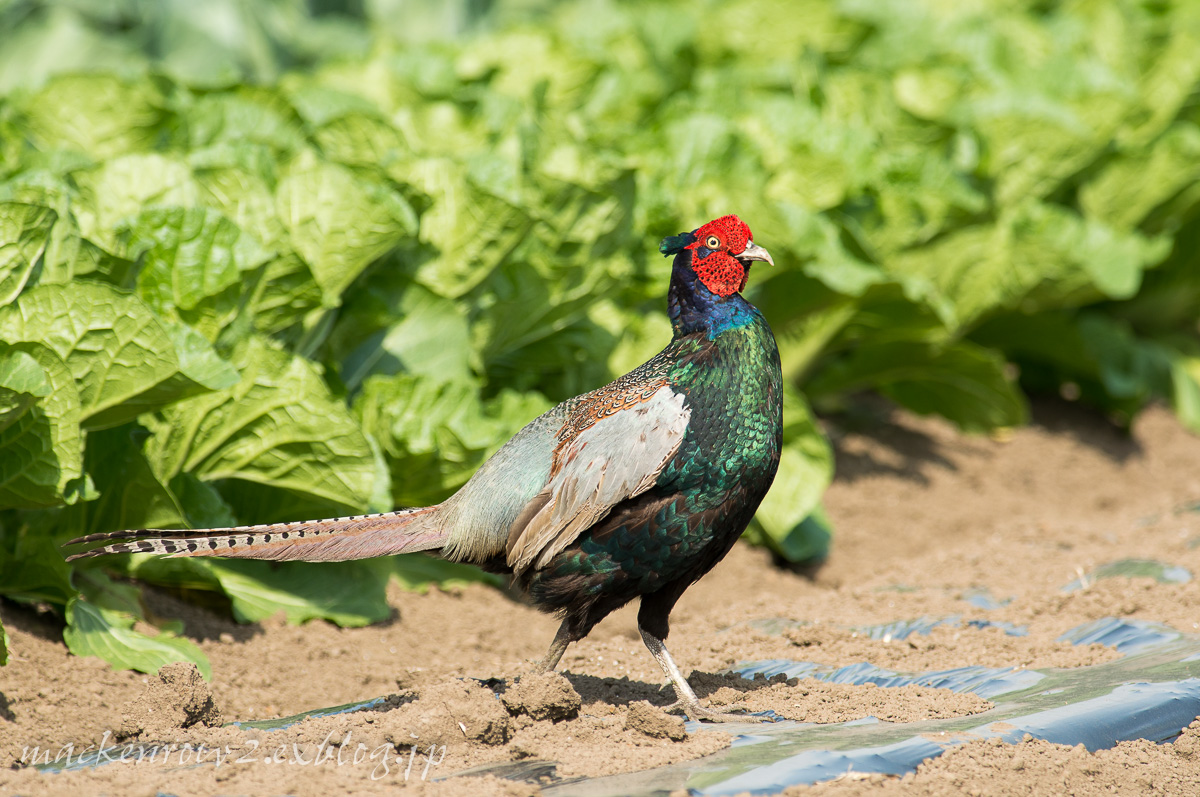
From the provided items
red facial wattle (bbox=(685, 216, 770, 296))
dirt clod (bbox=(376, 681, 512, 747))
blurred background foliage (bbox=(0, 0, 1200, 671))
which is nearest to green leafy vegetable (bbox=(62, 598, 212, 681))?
blurred background foliage (bbox=(0, 0, 1200, 671))

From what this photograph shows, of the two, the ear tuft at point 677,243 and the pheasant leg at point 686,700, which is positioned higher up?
the ear tuft at point 677,243

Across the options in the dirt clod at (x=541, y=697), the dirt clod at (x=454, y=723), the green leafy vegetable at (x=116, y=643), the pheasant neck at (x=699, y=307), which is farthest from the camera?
the green leafy vegetable at (x=116, y=643)

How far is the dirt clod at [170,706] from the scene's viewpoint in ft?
10.6

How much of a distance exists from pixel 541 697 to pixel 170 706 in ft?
3.39

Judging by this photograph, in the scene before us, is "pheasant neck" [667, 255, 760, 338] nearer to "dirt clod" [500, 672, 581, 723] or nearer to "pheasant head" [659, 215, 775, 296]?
"pheasant head" [659, 215, 775, 296]

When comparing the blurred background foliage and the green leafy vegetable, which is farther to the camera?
the blurred background foliage

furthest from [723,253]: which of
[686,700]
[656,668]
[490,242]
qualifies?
[490,242]

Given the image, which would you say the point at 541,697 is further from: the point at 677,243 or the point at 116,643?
the point at 116,643

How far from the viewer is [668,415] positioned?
3.32 meters

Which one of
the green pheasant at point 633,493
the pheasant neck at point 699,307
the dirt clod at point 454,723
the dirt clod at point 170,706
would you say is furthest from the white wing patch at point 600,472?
the dirt clod at point 170,706

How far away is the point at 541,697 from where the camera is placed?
3.08 m

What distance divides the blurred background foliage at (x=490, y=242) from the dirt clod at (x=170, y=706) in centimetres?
45

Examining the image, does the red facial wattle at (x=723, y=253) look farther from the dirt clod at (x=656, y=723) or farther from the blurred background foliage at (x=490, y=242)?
the blurred background foliage at (x=490, y=242)

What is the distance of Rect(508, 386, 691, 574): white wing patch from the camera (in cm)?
329
